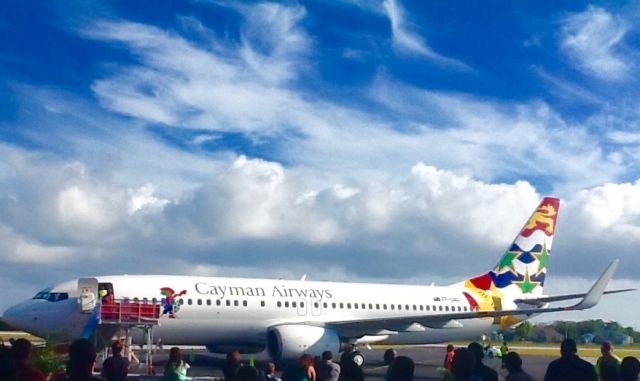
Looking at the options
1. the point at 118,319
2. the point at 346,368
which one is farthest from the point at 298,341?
the point at 346,368

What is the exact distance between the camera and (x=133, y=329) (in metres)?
27.2

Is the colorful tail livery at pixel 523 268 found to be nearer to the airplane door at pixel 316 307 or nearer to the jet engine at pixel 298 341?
the airplane door at pixel 316 307

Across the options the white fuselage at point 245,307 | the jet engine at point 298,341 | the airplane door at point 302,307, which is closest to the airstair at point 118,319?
the white fuselage at point 245,307

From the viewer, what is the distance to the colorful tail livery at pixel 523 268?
121 ft

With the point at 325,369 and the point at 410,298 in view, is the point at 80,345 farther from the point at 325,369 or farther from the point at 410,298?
the point at 410,298

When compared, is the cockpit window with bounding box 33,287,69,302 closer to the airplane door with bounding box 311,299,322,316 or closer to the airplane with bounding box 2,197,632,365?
the airplane with bounding box 2,197,632,365

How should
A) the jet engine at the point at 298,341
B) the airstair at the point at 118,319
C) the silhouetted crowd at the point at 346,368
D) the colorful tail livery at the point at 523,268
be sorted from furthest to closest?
the colorful tail livery at the point at 523,268, the jet engine at the point at 298,341, the airstair at the point at 118,319, the silhouetted crowd at the point at 346,368

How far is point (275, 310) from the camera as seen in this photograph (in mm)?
30297

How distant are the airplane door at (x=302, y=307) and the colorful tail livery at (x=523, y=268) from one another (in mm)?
8545

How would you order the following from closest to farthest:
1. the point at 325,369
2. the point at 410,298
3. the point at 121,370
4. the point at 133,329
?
1. the point at 121,370
2. the point at 325,369
3. the point at 133,329
4. the point at 410,298

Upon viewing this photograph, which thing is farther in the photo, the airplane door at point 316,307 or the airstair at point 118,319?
the airplane door at point 316,307

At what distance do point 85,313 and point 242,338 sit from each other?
5.82 metres

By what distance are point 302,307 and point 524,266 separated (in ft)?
41.1

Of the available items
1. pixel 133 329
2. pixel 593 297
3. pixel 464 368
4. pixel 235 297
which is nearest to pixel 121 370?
pixel 464 368
